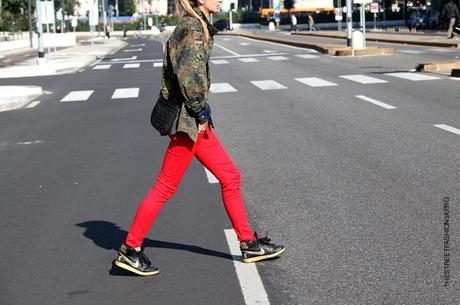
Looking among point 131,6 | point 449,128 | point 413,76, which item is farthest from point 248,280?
point 131,6

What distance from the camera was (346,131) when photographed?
12.6 meters

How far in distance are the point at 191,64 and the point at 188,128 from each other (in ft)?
1.31

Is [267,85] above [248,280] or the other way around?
above

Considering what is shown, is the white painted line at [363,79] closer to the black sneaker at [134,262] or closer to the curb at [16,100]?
the curb at [16,100]

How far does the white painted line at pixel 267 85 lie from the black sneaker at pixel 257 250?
15.1 metres

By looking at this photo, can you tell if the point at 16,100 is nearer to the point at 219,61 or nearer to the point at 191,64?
the point at 191,64

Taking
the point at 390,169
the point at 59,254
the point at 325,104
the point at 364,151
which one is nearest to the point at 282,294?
the point at 59,254

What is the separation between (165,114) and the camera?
5.58 m

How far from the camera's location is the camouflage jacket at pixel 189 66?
538cm

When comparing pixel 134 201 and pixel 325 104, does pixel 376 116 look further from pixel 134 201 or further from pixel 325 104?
pixel 134 201

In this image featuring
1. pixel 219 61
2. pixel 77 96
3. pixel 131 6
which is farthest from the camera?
pixel 131 6

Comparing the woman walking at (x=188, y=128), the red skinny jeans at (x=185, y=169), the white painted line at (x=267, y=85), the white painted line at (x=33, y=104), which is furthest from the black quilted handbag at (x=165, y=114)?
the white painted line at (x=267, y=85)

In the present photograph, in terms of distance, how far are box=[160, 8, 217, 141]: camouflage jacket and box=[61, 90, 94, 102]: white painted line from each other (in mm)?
15486

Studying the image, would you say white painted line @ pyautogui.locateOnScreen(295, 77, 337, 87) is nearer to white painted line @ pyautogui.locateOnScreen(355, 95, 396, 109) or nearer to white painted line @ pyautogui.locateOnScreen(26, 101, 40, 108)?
white painted line @ pyautogui.locateOnScreen(355, 95, 396, 109)
